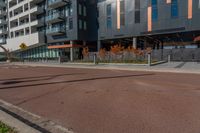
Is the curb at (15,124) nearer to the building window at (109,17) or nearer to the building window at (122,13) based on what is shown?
the building window at (122,13)

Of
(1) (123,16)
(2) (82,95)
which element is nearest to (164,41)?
(1) (123,16)

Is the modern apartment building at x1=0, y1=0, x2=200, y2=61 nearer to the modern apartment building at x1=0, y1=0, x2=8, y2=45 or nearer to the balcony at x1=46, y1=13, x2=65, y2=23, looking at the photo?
the balcony at x1=46, y1=13, x2=65, y2=23

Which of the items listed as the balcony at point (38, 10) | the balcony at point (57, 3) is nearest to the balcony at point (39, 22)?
the balcony at point (38, 10)

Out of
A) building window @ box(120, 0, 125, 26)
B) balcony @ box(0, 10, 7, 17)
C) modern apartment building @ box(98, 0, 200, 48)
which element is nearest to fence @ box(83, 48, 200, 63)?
modern apartment building @ box(98, 0, 200, 48)

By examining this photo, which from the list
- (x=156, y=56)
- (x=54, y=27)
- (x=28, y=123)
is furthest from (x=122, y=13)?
(x=28, y=123)

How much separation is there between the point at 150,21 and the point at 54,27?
79.0ft

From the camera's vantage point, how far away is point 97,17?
149 feet

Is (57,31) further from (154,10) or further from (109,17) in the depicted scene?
(154,10)

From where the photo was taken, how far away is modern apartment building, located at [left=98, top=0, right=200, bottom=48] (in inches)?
1315

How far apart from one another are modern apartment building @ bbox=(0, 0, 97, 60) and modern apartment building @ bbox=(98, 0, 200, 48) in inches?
148

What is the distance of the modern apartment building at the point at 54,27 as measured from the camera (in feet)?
150

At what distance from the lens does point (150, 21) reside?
3706 centimetres

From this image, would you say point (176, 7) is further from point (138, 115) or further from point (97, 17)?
point (138, 115)

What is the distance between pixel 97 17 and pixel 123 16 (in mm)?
7313
